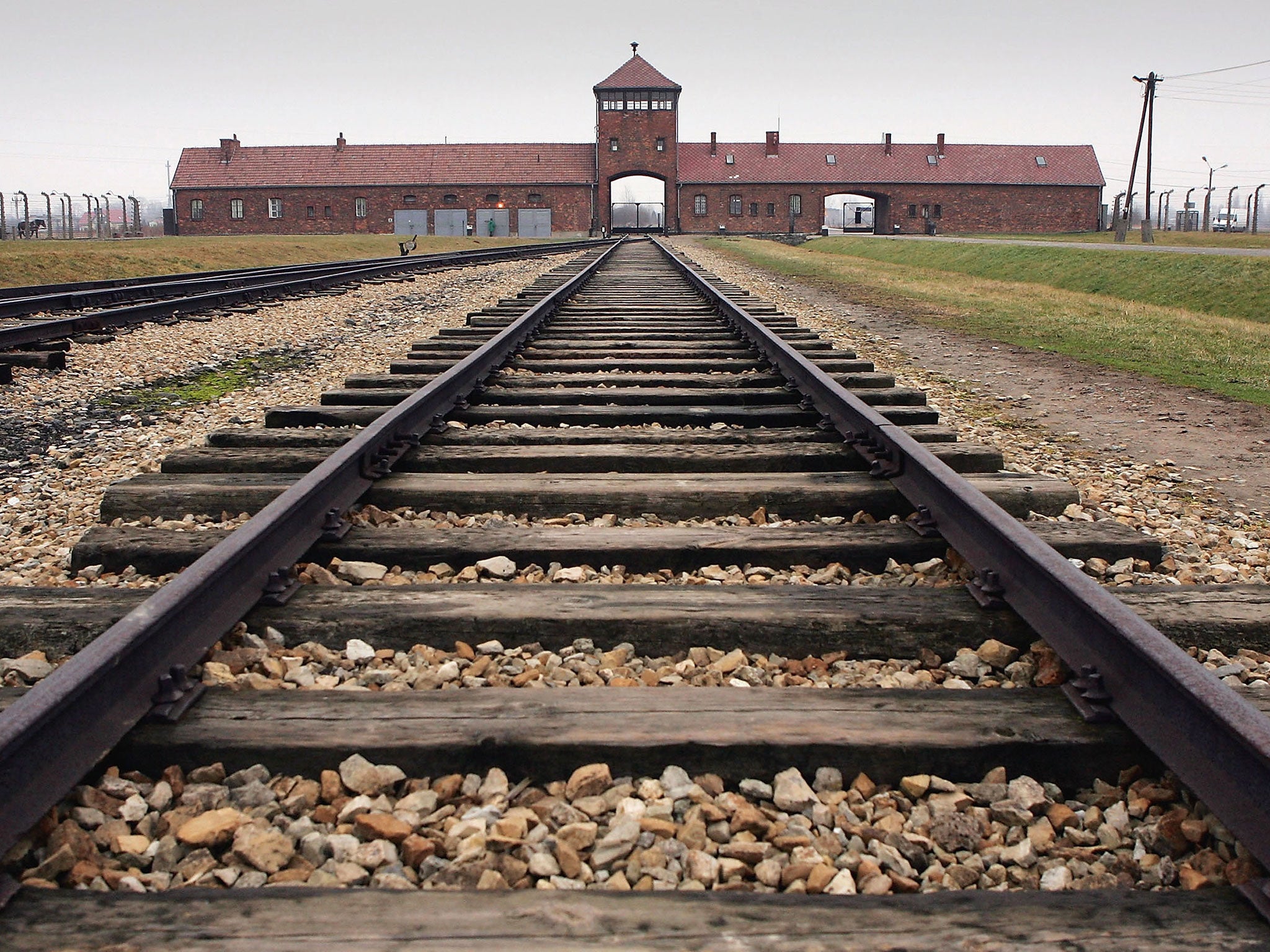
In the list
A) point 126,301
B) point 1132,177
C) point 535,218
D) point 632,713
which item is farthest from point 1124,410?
point 535,218

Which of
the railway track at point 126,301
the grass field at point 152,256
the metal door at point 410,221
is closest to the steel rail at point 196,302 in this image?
the railway track at point 126,301

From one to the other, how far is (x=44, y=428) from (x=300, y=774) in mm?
4405

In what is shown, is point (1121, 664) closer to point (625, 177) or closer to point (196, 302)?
point (196, 302)

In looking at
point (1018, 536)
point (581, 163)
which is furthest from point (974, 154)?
point (1018, 536)

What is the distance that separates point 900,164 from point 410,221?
32.7 m

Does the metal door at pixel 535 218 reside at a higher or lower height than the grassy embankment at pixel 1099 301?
higher

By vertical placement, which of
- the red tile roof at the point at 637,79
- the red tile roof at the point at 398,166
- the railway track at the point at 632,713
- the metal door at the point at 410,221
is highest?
the red tile roof at the point at 637,79

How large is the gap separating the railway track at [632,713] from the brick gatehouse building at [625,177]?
62.3m

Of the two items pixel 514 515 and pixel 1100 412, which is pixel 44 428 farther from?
pixel 1100 412

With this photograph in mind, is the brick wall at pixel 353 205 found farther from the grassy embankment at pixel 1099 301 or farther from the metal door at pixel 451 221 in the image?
the grassy embankment at pixel 1099 301

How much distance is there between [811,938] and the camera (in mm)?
1357

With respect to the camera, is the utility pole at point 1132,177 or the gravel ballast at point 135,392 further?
the utility pole at point 1132,177

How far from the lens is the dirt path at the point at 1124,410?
487cm

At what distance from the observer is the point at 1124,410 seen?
6402 mm
